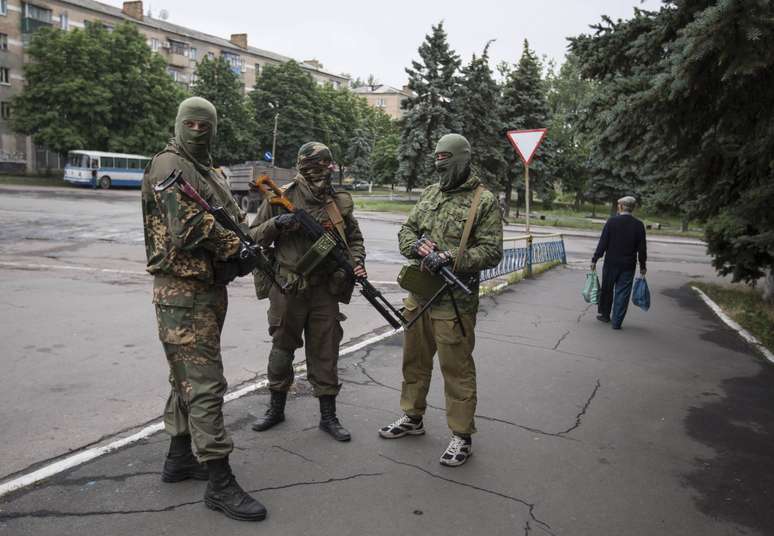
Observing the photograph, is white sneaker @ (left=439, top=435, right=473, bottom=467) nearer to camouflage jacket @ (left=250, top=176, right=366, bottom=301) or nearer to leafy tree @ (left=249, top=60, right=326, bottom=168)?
camouflage jacket @ (left=250, top=176, right=366, bottom=301)

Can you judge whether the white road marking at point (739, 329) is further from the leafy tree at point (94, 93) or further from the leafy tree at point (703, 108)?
the leafy tree at point (94, 93)

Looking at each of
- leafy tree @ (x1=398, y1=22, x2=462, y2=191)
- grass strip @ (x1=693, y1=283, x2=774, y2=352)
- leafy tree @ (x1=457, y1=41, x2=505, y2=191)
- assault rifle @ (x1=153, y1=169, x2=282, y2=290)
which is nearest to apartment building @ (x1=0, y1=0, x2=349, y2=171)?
leafy tree @ (x1=398, y1=22, x2=462, y2=191)

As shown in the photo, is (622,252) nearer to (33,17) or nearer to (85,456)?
(85,456)

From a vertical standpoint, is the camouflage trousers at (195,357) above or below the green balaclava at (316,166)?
below

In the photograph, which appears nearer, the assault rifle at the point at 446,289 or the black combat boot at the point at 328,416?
the assault rifle at the point at 446,289

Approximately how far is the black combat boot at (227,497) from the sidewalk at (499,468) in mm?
52

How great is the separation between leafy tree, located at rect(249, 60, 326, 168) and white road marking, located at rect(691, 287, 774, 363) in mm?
53441

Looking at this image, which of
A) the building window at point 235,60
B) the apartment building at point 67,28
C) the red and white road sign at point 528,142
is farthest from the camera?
the building window at point 235,60

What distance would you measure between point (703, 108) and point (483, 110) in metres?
35.2

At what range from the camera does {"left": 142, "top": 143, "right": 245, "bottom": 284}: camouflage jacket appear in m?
3.06

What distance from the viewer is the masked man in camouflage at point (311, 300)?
4.18m

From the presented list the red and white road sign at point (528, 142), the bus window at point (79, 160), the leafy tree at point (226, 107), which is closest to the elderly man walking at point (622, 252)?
the red and white road sign at point (528, 142)

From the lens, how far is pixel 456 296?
13.2ft

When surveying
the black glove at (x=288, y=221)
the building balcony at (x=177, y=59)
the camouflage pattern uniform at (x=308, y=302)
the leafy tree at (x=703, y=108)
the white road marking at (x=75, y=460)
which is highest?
the building balcony at (x=177, y=59)
